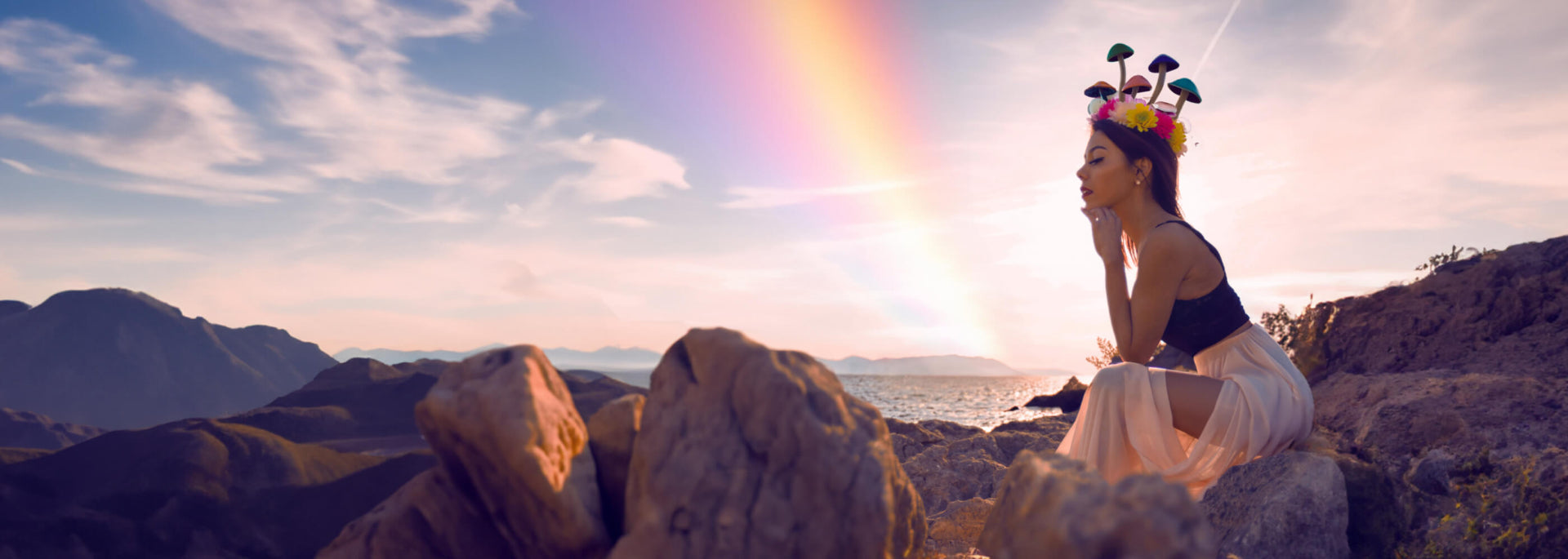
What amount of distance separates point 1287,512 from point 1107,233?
173cm

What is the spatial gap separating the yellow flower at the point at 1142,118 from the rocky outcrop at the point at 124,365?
48773 millimetres

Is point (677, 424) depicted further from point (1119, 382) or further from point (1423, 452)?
point (1423, 452)

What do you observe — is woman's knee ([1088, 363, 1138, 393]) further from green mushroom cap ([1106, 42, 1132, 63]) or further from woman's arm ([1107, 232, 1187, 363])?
green mushroom cap ([1106, 42, 1132, 63])

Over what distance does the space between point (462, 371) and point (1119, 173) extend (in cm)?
398

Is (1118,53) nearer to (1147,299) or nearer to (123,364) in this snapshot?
(1147,299)

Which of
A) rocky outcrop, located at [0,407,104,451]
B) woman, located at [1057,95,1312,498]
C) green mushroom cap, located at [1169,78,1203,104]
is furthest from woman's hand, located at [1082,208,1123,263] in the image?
rocky outcrop, located at [0,407,104,451]

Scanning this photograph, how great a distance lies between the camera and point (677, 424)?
8.31 ft

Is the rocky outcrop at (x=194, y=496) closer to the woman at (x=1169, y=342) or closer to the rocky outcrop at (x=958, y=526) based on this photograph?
the rocky outcrop at (x=958, y=526)

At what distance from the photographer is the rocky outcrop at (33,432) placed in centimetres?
2347

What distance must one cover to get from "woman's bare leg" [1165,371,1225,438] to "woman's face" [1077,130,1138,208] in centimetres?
126

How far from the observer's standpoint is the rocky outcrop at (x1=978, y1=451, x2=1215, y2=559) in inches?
59.2

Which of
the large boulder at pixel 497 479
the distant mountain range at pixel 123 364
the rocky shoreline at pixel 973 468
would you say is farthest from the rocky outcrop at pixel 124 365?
the rocky shoreline at pixel 973 468

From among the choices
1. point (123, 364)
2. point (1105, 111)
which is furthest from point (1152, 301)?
point (123, 364)

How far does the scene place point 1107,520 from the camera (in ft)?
5.23
